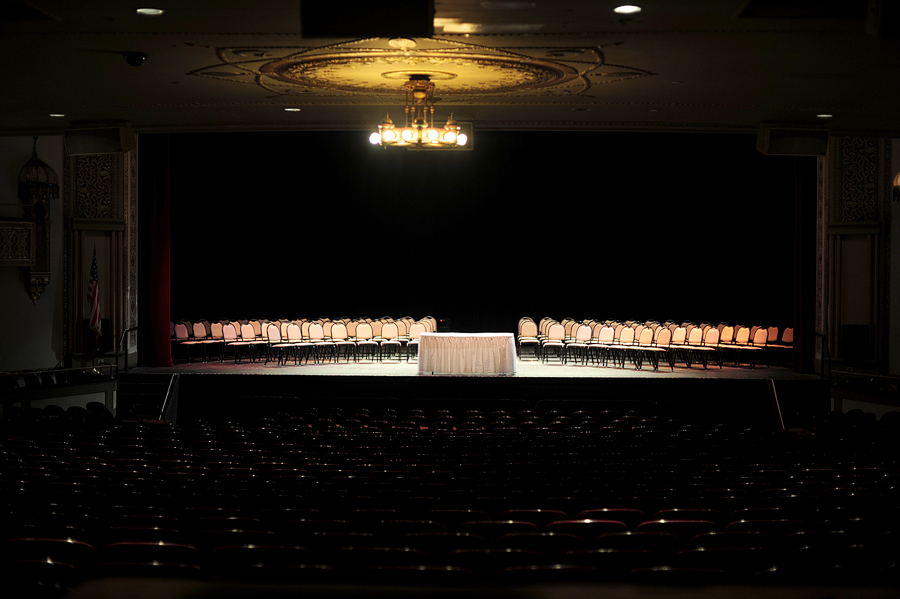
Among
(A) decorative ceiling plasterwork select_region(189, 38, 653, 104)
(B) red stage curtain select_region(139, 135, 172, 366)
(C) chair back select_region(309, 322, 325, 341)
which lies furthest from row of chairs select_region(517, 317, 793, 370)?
(B) red stage curtain select_region(139, 135, 172, 366)

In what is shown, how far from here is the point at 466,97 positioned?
8945 mm

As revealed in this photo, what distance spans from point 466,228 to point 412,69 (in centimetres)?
1214

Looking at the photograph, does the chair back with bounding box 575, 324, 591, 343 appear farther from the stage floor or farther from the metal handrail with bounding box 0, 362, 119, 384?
the metal handrail with bounding box 0, 362, 119, 384

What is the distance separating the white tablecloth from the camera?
1230cm

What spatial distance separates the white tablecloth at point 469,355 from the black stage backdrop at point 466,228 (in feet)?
23.4

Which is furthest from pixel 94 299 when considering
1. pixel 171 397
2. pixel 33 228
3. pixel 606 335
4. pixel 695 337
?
pixel 695 337

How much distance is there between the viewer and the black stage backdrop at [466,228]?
18.4 metres

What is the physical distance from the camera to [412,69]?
24.9 ft

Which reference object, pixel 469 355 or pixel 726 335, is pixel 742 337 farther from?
pixel 469 355

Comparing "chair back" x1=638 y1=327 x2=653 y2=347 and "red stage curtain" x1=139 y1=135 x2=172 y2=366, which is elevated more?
"red stage curtain" x1=139 y1=135 x2=172 y2=366

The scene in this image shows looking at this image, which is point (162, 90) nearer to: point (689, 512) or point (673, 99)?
point (673, 99)

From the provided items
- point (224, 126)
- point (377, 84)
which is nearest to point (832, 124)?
point (377, 84)

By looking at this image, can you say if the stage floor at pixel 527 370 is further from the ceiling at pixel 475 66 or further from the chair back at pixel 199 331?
the ceiling at pixel 475 66

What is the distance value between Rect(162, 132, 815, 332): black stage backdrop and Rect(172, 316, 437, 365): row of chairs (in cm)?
290
